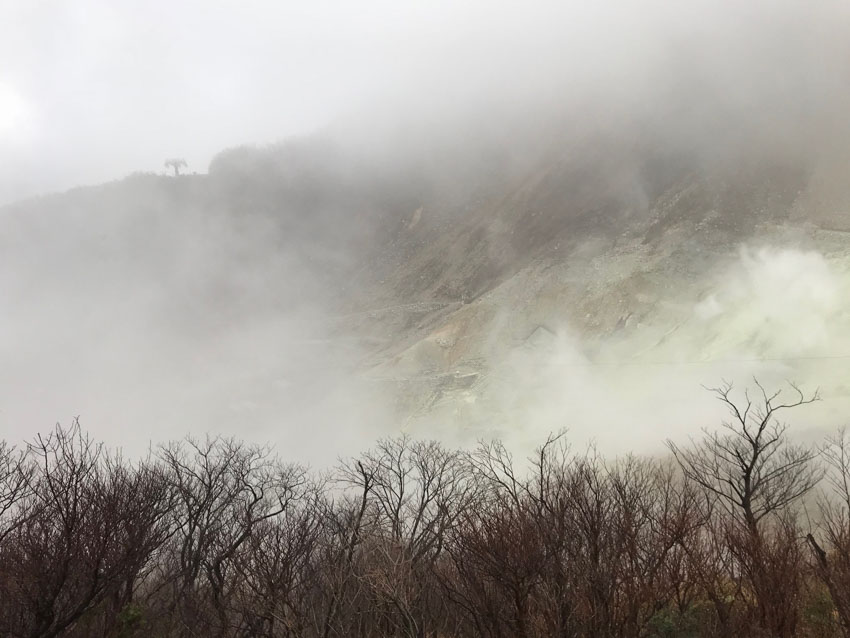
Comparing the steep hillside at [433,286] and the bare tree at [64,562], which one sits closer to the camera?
the bare tree at [64,562]

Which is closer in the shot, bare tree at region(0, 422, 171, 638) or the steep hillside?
bare tree at region(0, 422, 171, 638)

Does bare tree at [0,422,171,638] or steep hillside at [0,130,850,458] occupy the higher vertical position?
steep hillside at [0,130,850,458]

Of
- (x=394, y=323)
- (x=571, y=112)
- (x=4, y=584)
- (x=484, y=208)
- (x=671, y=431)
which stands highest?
(x=571, y=112)

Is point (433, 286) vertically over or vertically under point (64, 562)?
over

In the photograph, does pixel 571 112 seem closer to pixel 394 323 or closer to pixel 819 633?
pixel 394 323

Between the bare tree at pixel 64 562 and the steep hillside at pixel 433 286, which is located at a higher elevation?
the steep hillside at pixel 433 286

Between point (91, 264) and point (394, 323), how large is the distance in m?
55.8

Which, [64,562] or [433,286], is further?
[433,286]

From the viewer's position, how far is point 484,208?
234 feet

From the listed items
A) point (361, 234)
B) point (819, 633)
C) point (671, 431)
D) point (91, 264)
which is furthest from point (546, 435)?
point (91, 264)

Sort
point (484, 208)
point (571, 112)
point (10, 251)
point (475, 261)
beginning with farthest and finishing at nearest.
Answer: point (10, 251)
point (571, 112)
point (484, 208)
point (475, 261)

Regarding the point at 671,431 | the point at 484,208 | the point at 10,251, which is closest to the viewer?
the point at 671,431

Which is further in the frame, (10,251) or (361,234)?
(10,251)

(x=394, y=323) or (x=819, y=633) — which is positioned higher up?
(x=394, y=323)
